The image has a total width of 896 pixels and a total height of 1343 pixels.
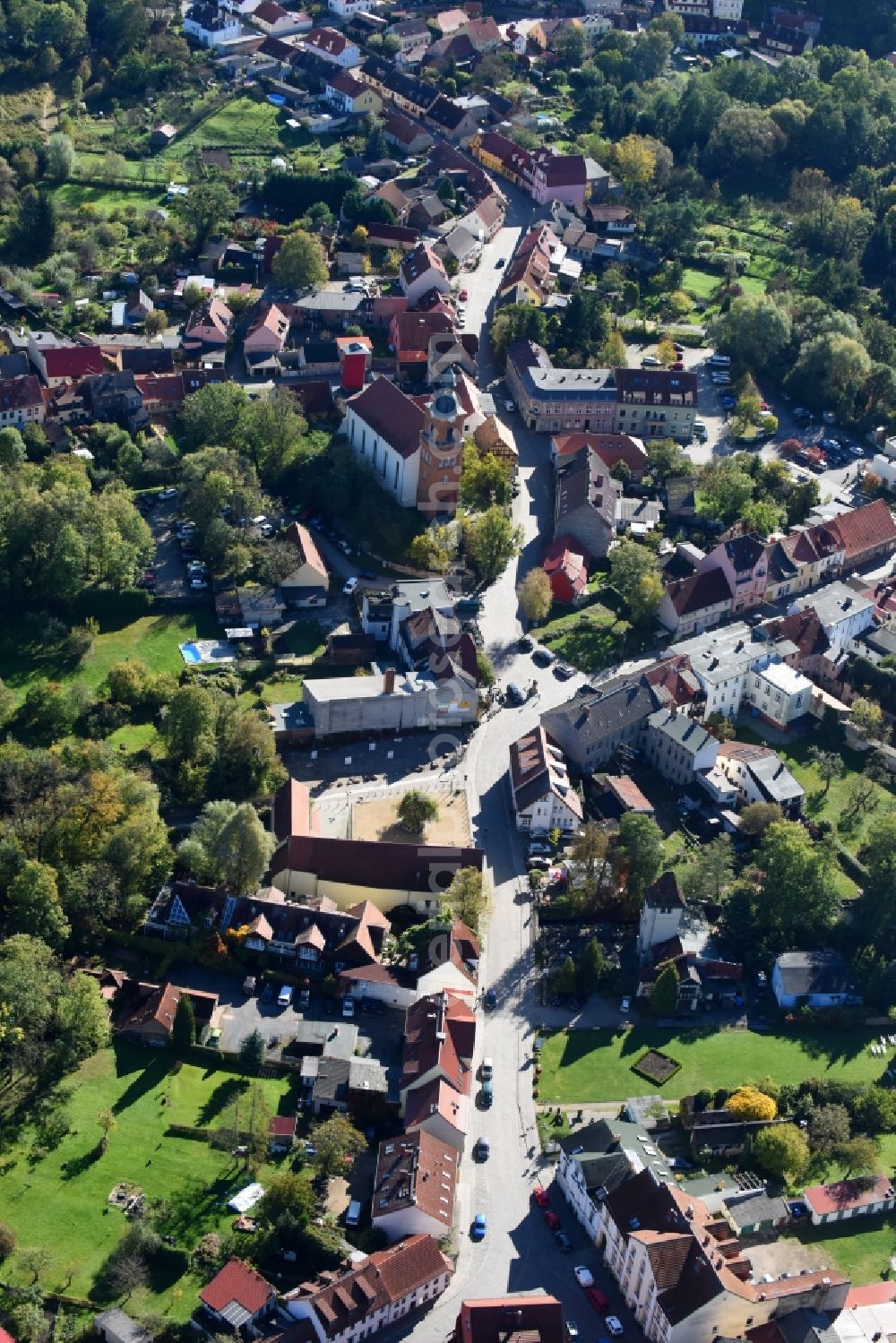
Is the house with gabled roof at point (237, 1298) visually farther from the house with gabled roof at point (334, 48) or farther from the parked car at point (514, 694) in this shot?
the house with gabled roof at point (334, 48)

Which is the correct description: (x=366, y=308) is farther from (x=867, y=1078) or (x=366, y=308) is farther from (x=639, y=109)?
(x=867, y=1078)

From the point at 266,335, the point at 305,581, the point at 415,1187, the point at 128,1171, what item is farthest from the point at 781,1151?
the point at 266,335

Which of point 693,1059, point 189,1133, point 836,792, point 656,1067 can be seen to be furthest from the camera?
point 836,792

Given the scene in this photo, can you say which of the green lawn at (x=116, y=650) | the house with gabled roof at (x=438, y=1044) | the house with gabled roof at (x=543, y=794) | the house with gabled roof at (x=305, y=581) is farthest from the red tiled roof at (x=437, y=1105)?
the house with gabled roof at (x=305, y=581)

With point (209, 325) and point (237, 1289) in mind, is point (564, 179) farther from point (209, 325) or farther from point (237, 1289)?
point (237, 1289)

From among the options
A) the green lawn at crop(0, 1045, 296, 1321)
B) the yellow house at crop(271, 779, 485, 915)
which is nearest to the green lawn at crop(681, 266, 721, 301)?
the yellow house at crop(271, 779, 485, 915)

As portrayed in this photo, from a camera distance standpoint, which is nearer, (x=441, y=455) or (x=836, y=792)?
(x=836, y=792)

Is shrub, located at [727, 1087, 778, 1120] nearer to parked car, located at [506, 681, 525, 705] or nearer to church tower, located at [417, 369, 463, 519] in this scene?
parked car, located at [506, 681, 525, 705]
